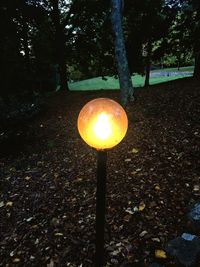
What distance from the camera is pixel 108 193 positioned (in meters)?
5.07

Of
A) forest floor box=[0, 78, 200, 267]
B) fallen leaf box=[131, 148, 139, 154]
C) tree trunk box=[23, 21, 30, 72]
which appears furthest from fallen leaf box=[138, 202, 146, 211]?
tree trunk box=[23, 21, 30, 72]

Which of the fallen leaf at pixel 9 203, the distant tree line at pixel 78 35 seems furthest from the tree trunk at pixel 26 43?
the fallen leaf at pixel 9 203

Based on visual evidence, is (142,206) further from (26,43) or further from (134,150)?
(26,43)

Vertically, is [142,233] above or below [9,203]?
above

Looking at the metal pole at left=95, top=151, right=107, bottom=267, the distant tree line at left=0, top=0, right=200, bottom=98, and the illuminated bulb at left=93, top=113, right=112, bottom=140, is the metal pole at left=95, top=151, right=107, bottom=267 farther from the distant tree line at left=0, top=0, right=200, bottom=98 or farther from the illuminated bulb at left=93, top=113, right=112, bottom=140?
the distant tree line at left=0, top=0, right=200, bottom=98

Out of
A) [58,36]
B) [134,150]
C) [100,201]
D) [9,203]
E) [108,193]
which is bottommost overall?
[9,203]

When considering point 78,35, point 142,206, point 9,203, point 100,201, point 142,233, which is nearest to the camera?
point 100,201

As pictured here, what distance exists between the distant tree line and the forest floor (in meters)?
4.20

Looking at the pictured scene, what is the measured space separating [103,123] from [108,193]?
2.86 m

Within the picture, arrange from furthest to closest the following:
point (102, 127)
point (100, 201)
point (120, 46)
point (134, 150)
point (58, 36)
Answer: point (58, 36)
point (120, 46)
point (134, 150)
point (100, 201)
point (102, 127)

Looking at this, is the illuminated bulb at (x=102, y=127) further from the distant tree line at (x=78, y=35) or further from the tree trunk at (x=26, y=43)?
the tree trunk at (x=26, y=43)

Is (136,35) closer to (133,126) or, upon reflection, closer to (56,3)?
(56,3)

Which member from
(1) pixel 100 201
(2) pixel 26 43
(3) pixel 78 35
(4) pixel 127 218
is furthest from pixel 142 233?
(3) pixel 78 35

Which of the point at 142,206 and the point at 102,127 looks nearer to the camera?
the point at 102,127
